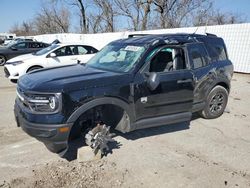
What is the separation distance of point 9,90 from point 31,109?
597 centimetres

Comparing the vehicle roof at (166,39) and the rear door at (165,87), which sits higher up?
the vehicle roof at (166,39)

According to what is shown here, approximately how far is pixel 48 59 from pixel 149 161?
23.0 ft

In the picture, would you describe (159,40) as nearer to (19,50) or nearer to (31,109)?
(31,109)

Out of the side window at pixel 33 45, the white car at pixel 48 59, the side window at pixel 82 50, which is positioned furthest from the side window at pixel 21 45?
the side window at pixel 82 50

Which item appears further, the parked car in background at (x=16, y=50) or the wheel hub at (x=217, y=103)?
the parked car in background at (x=16, y=50)

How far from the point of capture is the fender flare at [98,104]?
361 cm

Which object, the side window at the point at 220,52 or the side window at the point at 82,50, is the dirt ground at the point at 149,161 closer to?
the side window at the point at 220,52

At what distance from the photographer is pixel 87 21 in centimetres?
3978

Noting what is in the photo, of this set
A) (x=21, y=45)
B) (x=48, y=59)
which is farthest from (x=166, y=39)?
(x=21, y=45)

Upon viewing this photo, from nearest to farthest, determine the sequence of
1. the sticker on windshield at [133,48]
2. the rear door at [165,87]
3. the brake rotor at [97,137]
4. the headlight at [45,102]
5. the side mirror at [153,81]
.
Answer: the headlight at [45,102]
the brake rotor at [97,137]
the side mirror at [153,81]
the rear door at [165,87]
the sticker on windshield at [133,48]

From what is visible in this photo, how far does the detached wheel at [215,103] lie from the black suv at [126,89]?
0.09 feet

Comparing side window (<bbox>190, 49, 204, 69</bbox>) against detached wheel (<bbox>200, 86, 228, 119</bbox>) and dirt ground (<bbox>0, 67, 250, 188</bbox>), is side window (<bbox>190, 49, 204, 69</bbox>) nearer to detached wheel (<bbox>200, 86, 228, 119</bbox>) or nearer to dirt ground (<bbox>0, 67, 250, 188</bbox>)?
detached wheel (<bbox>200, 86, 228, 119</bbox>)

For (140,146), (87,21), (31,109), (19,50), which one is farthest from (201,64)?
(87,21)

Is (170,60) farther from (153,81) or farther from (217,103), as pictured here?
(217,103)
